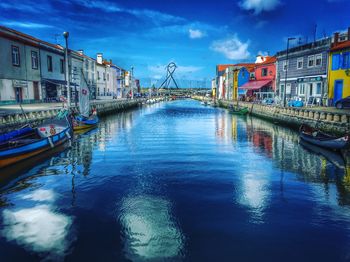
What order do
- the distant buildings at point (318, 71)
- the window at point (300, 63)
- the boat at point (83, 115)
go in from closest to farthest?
the boat at point (83, 115), the distant buildings at point (318, 71), the window at point (300, 63)

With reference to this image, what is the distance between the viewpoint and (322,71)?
3884 centimetres

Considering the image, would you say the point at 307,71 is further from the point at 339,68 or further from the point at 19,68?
the point at 19,68

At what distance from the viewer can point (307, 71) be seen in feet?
139

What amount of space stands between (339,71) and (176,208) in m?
32.5

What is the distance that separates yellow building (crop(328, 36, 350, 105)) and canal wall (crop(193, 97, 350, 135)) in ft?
16.1

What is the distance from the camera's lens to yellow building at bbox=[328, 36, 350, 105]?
3387 cm

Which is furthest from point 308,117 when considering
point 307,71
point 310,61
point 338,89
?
point 310,61

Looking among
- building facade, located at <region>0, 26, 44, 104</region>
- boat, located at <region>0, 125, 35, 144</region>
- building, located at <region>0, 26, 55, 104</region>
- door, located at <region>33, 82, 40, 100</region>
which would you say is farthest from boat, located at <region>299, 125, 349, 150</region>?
door, located at <region>33, 82, 40, 100</region>

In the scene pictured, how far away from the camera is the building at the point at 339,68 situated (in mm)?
33906

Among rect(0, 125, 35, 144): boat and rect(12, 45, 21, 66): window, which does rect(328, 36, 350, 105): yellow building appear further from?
rect(12, 45, 21, 66): window

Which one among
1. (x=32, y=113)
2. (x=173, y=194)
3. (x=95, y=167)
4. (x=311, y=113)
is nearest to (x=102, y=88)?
(x=32, y=113)

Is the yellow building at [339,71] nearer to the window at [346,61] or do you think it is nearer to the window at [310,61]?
the window at [346,61]

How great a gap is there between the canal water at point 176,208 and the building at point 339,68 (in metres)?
17.3

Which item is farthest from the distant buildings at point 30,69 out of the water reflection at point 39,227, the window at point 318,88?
the window at point 318,88
